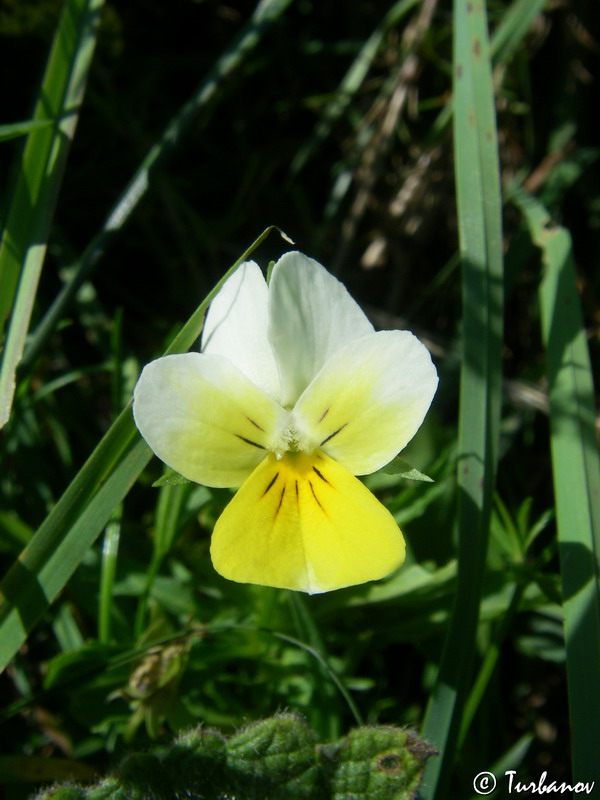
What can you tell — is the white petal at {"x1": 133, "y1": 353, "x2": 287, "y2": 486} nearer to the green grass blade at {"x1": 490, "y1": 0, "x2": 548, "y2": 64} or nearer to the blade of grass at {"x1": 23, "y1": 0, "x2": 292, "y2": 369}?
the blade of grass at {"x1": 23, "y1": 0, "x2": 292, "y2": 369}

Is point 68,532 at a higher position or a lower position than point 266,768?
higher

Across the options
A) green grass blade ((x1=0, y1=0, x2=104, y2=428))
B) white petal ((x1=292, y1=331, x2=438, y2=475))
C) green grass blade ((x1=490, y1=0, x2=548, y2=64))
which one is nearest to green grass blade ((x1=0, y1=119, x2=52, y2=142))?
green grass blade ((x1=0, y1=0, x2=104, y2=428))

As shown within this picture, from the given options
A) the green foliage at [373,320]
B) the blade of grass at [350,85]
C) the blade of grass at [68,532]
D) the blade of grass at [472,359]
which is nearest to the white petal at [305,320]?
the green foliage at [373,320]

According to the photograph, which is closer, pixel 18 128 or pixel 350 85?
pixel 18 128

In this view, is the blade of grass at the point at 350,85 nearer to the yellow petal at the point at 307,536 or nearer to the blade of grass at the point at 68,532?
the blade of grass at the point at 68,532

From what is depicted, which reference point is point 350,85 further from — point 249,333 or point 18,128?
point 249,333

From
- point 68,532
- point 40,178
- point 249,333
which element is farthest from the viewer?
point 40,178

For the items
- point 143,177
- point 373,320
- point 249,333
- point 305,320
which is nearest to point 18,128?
point 143,177

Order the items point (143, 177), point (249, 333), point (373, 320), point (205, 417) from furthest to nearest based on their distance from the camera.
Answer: point (373, 320)
point (143, 177)
point (249, 333)
point (205, 417)
